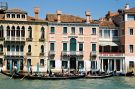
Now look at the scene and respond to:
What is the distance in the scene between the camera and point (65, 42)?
40.9m

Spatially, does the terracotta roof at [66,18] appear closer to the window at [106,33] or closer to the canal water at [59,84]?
the window at [106,33]

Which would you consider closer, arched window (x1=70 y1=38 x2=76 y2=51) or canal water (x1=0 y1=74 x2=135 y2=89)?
canal water (x1=0 y1=74 x2=135 y2=89)

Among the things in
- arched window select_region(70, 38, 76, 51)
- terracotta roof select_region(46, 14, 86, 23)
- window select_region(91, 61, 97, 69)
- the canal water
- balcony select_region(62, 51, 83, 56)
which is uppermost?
terracotta roof select_region(46, 14, 86, 23)

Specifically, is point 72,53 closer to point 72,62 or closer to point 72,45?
point 72,45

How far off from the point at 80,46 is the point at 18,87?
14304 mm

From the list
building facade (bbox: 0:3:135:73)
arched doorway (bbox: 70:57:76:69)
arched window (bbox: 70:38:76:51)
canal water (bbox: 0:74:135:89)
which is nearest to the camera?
canal water (bbox: 0:74:135:89)

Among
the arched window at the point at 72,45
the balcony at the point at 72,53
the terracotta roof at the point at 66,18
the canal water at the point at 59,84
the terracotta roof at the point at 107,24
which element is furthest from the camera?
the terracotta roof at the point at 107,24

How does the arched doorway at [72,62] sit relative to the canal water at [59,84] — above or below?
above

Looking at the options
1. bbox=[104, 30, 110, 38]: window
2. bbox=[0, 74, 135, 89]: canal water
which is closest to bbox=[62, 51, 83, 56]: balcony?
bbox=[104, 30, 110, 38]: window

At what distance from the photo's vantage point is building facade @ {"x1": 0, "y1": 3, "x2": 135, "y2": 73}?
130 feet

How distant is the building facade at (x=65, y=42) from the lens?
39.7m

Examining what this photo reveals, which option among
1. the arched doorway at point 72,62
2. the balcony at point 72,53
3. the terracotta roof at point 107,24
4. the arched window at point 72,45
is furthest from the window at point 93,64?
the terracotta roof at point 107,24

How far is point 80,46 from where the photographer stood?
4141 cm

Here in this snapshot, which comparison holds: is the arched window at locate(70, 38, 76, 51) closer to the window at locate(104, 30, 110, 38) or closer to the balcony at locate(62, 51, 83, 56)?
the balcony at locate(62, 51, 83, 56)
